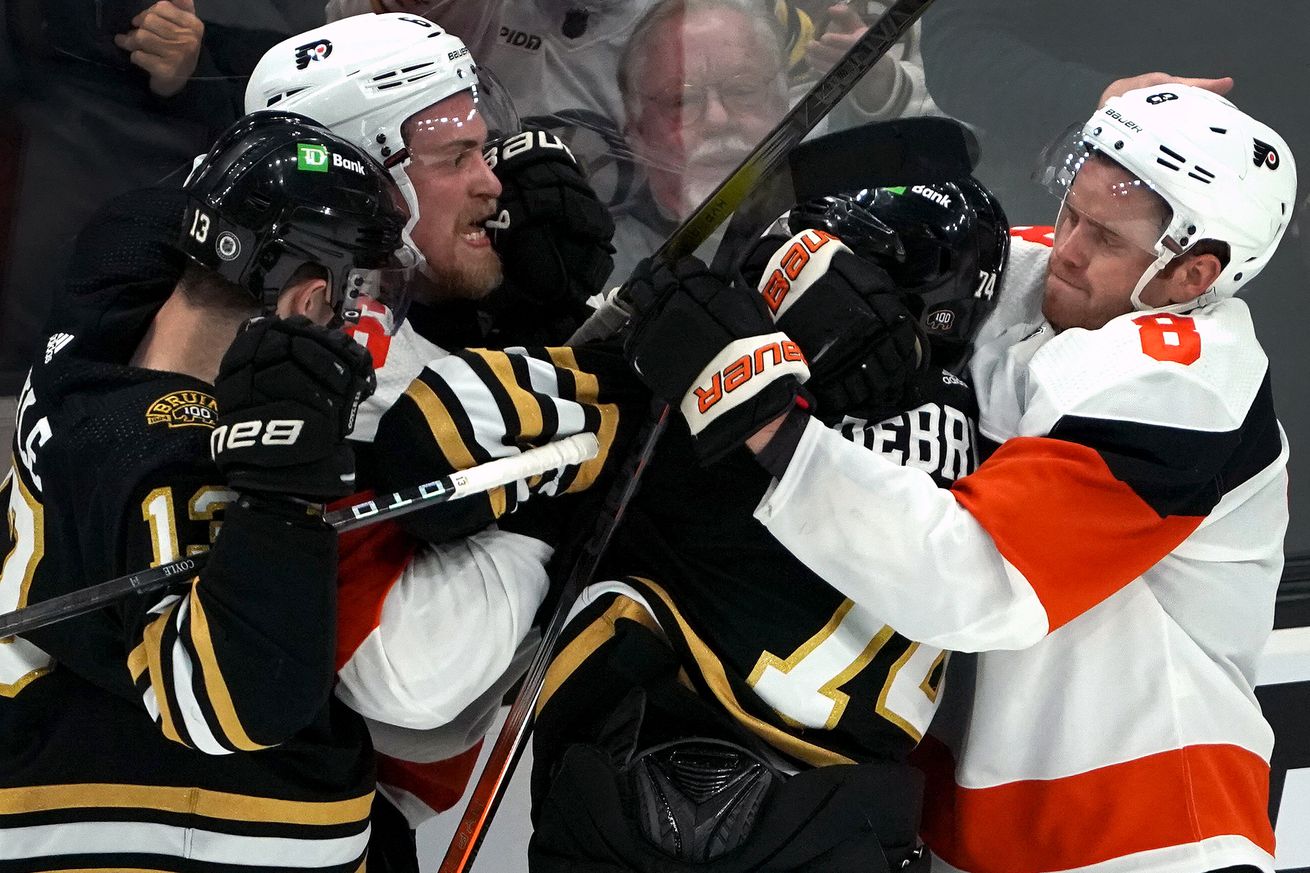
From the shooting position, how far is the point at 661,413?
1.50 meters

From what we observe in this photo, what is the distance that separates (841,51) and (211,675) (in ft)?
3.63

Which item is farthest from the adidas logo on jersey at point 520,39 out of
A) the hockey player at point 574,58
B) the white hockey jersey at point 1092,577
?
the white hockey jersey at point 1092,577

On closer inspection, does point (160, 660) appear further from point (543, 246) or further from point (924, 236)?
point (924, 236)

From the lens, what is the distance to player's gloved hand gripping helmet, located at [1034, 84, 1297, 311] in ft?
5.43

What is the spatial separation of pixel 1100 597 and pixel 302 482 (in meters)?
0.87

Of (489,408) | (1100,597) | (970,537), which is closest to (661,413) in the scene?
(489,408)

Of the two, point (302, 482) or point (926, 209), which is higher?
point (926, 209)

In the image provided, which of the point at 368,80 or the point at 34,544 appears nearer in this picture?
the point at 34,544

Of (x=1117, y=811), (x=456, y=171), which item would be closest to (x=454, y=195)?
(x=456, y=171)

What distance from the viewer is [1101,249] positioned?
5.66 ft

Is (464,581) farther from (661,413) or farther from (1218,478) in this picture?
(1218,478)

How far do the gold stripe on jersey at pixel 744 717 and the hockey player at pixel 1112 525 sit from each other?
0.16 metres

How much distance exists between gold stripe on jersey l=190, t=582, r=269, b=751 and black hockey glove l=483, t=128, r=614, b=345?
0.70 metres

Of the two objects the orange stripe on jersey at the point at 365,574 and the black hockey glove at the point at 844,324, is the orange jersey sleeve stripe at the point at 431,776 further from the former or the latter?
the black hockey glove at the point at 844,324
